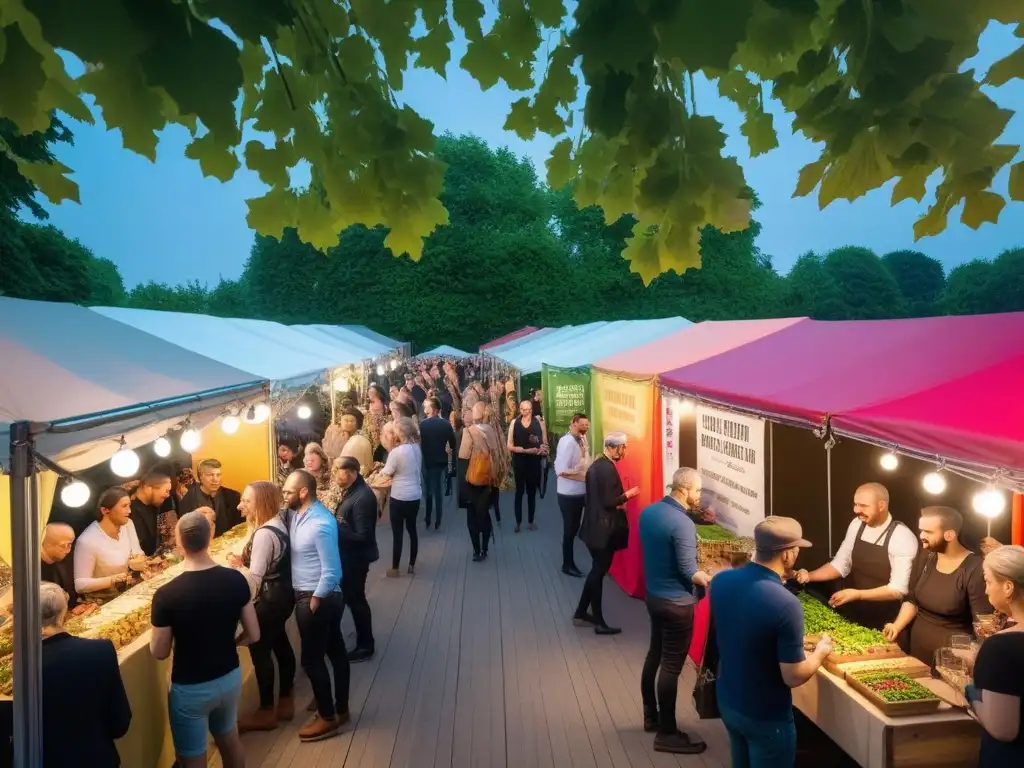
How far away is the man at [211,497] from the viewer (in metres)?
6.62

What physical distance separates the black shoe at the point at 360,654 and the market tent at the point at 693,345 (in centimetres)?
356

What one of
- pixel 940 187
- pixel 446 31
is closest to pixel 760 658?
pixel 940 187

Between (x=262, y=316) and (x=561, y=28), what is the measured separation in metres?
38.1

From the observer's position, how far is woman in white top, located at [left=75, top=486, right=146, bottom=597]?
4.90 meters

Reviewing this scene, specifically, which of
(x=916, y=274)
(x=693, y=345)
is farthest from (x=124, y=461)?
(x=916, y=274)

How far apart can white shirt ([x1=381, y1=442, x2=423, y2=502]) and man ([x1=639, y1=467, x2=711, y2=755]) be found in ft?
12.3

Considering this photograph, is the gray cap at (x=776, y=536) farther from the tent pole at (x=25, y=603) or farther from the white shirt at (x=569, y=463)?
the white shirt at (x=569, y=463)

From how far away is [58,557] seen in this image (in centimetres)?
477

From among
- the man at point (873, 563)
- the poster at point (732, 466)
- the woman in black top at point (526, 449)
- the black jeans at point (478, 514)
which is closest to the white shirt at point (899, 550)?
the man at point (873, 563)

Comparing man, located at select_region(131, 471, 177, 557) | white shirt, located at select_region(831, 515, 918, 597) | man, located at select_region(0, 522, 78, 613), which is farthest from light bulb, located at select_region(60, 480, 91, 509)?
white shirt, located at select_region(831, 515, 918, 597)

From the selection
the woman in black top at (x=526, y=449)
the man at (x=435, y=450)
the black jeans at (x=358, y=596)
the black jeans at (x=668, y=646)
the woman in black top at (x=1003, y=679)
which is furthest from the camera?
the man at (x=435, y=450)

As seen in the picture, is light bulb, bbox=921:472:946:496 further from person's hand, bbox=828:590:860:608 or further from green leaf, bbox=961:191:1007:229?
green leaf, bbox=961:191:1007:229

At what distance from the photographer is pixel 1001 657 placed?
2.63 meters

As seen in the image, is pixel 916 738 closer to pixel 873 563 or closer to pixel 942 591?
pixel 942 591
